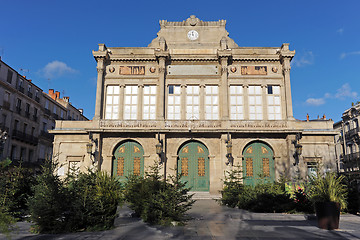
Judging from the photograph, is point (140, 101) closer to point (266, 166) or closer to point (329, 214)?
point (266, 166)

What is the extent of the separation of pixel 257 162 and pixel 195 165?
16.8 ft

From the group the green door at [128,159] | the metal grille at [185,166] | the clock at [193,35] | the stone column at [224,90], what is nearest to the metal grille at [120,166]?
the green door at [128,159]

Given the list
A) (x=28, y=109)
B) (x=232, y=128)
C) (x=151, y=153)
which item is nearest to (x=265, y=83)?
(x=232, y=128)

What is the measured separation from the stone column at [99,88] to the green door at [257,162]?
502 inches

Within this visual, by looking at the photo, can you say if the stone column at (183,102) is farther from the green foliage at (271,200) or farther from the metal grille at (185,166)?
the green foliage at (271,200)

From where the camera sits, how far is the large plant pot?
30.1 feet

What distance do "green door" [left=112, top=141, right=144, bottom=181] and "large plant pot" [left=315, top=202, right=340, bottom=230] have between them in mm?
15921

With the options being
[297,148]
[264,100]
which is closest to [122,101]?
[264,100]

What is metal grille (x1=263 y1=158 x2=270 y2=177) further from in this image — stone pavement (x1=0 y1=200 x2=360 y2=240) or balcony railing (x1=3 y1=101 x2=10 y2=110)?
balcony railing (x1=3 y1=101 x2=10 y2=110)

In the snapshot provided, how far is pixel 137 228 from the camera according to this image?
30.3 ft

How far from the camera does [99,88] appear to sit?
2450 centimetres

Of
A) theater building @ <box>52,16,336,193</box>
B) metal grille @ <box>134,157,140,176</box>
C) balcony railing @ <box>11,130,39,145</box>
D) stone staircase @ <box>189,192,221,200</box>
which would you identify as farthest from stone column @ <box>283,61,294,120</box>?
balcony railing @ <box>11,130,39,145</box>

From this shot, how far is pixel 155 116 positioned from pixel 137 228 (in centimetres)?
1558

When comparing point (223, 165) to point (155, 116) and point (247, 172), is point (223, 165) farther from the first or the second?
point (155, 116)
